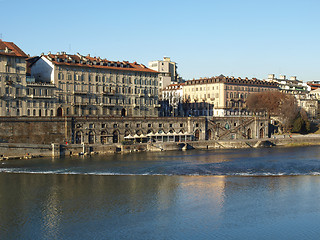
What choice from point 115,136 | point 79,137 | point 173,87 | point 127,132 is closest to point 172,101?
point 173,87

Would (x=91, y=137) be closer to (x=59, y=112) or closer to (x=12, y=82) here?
(x=59, y=112)

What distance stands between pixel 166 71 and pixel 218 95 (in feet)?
125

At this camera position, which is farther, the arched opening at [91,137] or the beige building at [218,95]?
the beige building at [218,95]

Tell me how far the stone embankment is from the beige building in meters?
28.9

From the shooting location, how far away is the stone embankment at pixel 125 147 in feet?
278

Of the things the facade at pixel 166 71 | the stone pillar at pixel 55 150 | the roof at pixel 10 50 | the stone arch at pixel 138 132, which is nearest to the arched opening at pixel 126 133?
the stone arch at pixel 138 132

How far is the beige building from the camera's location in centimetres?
14425

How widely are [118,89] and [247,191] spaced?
6259 centimetres

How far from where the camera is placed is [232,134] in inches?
4685

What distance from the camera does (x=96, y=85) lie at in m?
109

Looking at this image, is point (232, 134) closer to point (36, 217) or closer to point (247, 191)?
point (247, 191)

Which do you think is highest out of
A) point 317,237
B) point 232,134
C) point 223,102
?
point 223,102

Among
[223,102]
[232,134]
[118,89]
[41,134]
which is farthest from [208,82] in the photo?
[41,134]

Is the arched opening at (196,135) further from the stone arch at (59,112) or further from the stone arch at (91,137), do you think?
the stone arch at (59,112)
